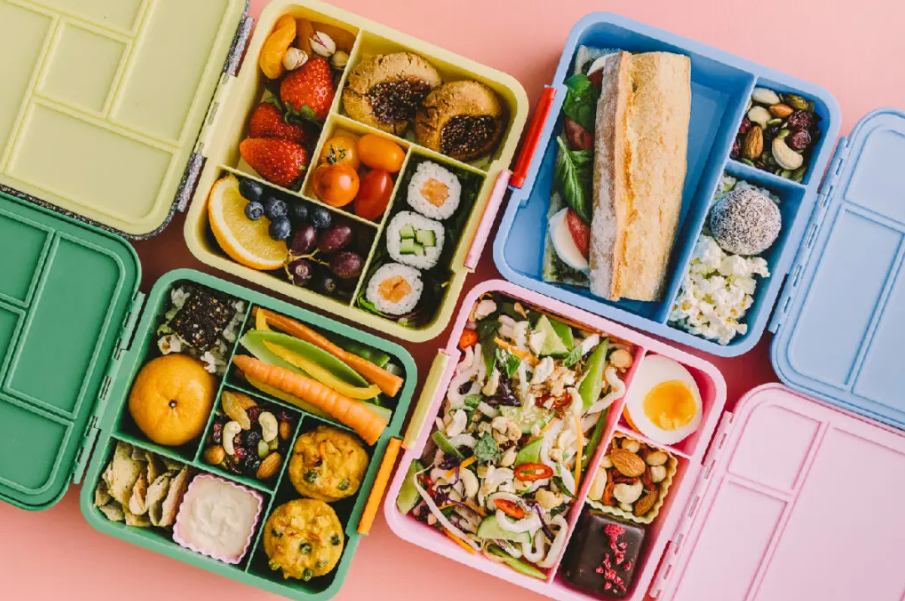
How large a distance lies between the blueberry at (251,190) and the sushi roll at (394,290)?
1.23 ft

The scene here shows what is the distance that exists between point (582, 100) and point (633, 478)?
1.09m

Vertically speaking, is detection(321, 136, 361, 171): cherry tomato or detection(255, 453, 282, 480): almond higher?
detection(321, 136, 361, 171): cherry tomato

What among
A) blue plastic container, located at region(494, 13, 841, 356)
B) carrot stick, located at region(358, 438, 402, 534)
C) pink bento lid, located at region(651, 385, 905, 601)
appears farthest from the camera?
pink bento lid, located at region(651, 385, 905, 601)

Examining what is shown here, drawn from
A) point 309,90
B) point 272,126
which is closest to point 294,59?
point 309,90

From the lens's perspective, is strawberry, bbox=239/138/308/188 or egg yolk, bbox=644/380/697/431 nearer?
strawberry, bbox=239/138/308/188

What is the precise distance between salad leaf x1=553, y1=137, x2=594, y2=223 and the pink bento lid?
2.40ft

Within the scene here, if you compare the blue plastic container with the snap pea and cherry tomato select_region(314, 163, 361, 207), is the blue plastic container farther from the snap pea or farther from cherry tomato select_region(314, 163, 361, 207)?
cherry tomato select_region(314, 163, 361, 207)

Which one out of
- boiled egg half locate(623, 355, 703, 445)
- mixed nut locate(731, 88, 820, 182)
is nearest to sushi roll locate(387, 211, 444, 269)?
boiled egg half locate(623, 355, 703, 445)

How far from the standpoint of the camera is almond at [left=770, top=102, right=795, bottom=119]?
6.19 feet

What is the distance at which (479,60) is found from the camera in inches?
79.7

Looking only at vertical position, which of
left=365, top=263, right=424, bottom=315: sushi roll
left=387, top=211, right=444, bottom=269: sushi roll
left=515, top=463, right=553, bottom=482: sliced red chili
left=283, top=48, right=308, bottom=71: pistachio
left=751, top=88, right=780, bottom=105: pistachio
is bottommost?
left=515, top=463, right=553, bottom=482: sliced red chili

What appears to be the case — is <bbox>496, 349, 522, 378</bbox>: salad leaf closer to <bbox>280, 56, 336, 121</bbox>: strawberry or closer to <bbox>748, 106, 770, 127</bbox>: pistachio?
<bbox>280, 56, 336, 121</bbox>: strawberry

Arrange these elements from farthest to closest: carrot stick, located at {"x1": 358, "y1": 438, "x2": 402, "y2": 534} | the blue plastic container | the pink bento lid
Answer: the pink bento lid → the blue plastic container → carrot stick, located at {"x1": 358, "y1": 438, "x2": 402, "y2": 534}

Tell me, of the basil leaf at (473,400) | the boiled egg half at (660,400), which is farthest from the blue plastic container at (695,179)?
the basil leaf at (473,400)
